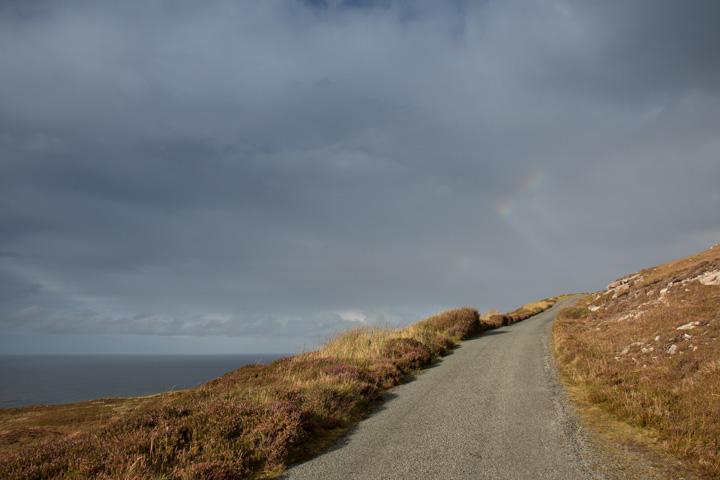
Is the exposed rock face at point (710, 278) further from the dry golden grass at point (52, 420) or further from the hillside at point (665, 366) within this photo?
the dry golden grass at point (52, 420)

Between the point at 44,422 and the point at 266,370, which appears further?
the point at 266,370

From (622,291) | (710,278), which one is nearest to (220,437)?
(710,278)

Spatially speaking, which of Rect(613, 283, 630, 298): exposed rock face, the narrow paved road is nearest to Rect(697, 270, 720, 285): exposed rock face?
Rect(613, 283, 630, 298): exposed rock face

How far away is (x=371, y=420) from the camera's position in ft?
30.4

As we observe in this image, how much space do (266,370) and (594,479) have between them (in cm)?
1409

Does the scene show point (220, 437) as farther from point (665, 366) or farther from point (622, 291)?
point (622, 291)

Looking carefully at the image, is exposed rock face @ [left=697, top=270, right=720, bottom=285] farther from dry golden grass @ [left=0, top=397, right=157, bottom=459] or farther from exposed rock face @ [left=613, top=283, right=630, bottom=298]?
dry golden grass @ [left=0, top=397, right=157, bottom=459]

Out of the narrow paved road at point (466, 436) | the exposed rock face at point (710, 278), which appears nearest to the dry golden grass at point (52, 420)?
the narrow paved road at point (466, 436)

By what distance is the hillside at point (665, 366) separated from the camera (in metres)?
6.55

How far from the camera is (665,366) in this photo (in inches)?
387

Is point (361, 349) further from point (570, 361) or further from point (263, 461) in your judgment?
point (263, 461)

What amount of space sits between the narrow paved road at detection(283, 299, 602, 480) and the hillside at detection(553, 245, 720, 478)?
1.30 metres

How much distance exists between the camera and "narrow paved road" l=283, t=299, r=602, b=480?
613 centimetres

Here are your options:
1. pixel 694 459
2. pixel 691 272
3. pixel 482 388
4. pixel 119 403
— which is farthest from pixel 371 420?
pixel 691 272
